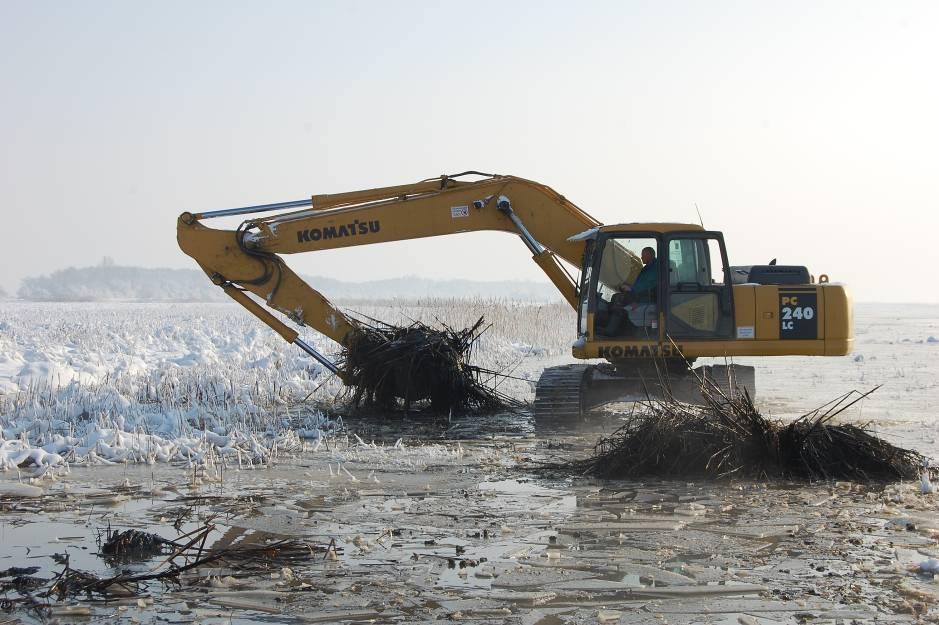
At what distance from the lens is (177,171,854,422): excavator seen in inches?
500

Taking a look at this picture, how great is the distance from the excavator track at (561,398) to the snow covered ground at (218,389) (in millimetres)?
2396

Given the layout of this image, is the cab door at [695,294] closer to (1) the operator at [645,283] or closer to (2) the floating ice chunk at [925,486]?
(1) the operator at [645,283]

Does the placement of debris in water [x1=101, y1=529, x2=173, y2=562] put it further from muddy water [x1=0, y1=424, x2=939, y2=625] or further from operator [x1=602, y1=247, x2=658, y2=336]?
operator [x1=602, y1=247, x2=658, y2=336]

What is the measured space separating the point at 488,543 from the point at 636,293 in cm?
629

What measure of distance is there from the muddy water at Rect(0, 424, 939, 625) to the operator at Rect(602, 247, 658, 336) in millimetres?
3232

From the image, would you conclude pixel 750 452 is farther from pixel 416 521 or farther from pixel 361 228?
pixel 361 228

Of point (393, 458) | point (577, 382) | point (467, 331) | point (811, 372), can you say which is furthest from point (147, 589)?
point (811, 372)

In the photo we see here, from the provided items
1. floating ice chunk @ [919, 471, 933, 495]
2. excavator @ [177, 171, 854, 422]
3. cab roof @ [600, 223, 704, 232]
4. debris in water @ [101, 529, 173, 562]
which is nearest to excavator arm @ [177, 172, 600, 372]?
excavator @ [177, 171, 854, 422]

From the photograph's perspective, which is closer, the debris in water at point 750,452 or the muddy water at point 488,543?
the muddy water at point 488,543

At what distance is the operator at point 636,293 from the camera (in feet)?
41.5

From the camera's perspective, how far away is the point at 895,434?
11.7 metres

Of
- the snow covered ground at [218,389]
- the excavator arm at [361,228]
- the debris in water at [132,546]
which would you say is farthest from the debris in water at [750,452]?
the excavator arm at [361,228]

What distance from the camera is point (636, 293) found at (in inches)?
503

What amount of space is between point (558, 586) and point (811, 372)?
14.6m
